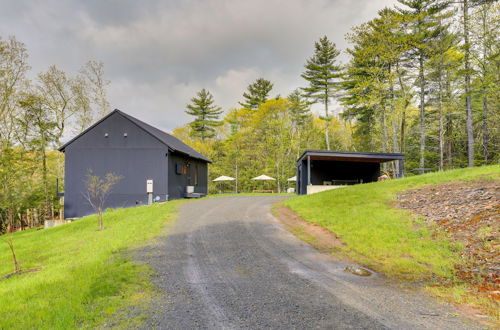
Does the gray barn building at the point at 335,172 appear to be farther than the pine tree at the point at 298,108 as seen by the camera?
No

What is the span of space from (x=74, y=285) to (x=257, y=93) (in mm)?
35224

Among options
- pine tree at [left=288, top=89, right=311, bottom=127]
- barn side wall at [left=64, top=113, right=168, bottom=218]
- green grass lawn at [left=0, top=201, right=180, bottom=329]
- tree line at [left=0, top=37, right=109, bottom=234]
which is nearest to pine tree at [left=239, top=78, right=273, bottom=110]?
pine tree at [left=288, top=89, right=311, bottom=127]

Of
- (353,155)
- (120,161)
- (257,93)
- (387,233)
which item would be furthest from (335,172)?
(257,93)

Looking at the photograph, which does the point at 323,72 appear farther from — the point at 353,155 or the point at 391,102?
the point at 353,155

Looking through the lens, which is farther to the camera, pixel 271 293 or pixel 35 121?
pixel 35 121

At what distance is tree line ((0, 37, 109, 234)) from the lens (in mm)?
18109

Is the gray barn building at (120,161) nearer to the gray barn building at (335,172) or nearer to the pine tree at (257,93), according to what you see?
the gray barn building at (335,172)

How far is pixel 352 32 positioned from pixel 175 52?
15.1 meters

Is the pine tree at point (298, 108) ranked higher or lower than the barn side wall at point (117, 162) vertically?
higher

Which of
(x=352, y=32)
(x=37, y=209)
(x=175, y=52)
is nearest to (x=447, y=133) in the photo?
(x=352, y=32)

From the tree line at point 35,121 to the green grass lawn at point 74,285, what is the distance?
15492mm

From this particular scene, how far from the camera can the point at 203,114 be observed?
38469 mm

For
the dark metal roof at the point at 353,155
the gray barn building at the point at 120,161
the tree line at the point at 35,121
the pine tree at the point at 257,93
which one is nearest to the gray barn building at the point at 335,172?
the dark metal roof at the point at 353,155

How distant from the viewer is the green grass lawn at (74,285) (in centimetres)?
321
